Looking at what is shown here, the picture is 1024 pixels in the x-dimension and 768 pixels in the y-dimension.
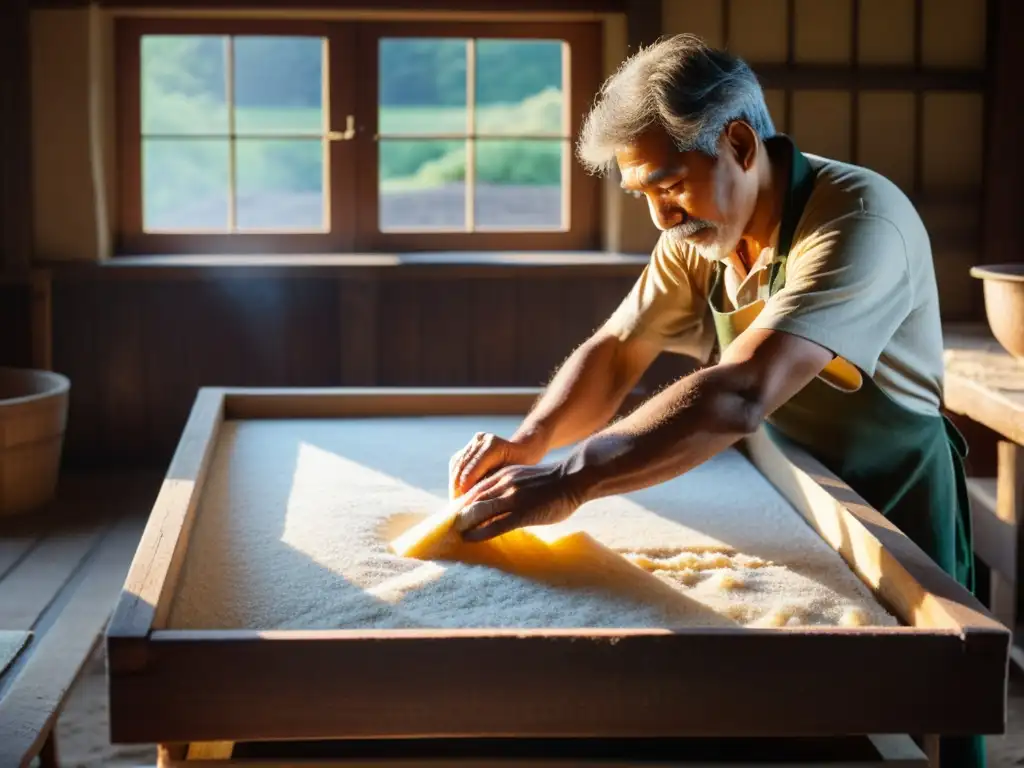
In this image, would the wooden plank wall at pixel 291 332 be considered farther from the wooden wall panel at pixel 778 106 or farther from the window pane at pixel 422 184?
the window pane at pixel 422 184

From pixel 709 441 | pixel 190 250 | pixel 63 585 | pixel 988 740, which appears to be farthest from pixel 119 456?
pixel 709 441

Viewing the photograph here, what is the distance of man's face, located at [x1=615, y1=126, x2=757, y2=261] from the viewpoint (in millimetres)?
1940

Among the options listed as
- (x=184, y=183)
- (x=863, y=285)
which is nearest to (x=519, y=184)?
(x=184, y=183)

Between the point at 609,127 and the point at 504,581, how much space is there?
0.73m

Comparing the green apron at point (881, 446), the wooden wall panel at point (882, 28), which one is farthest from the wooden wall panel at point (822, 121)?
the green apron at point (881, 446)

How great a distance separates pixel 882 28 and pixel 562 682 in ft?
12.6

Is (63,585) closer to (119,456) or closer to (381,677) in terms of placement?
(119,456)

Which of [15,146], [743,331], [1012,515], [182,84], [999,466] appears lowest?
[1012,515]

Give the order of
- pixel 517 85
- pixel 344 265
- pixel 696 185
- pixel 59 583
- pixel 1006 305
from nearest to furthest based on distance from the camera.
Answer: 1. pixel 696 185
2. pixel 1006 305
3. pixel 59 583
4. pixel 344 265
5. pixel 517 85

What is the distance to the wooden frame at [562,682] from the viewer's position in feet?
4.49

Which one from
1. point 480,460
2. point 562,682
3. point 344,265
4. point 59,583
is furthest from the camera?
point 344,265

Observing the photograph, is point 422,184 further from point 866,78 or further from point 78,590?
point 78,590

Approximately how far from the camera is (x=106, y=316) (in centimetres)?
462

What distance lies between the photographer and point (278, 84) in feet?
15.4
